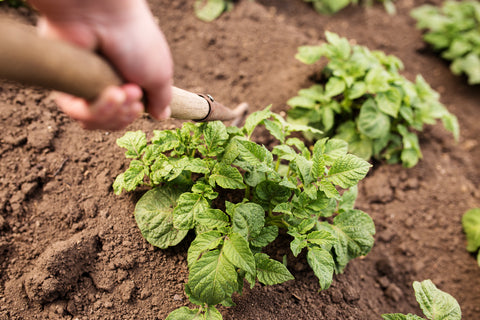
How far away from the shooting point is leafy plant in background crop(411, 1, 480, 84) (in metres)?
3.37

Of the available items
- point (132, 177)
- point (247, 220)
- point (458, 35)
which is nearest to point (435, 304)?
point (247, 220)

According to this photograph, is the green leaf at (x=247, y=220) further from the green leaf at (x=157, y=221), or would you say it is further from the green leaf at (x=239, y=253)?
the green leaf at (x=157, y=221)

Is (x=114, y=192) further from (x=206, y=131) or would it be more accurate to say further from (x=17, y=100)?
(x=17, y=100)

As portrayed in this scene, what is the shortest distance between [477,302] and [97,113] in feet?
8.92

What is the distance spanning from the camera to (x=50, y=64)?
0.76 metres

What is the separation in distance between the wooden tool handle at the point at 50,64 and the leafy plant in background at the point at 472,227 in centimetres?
271

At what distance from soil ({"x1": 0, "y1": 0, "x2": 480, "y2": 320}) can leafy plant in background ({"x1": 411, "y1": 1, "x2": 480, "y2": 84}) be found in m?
0.55

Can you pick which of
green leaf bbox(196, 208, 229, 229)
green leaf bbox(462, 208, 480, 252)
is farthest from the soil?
green leaf bbox(196, 208, 229, 229)

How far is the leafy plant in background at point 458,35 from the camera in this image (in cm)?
337

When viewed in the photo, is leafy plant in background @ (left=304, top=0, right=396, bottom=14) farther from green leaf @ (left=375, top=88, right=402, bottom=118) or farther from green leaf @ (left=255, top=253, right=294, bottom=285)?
green leaf @ (left=255, top=253, right=294, bottom=285)

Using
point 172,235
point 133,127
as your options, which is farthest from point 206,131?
point 133,127

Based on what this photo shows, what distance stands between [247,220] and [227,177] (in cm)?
25

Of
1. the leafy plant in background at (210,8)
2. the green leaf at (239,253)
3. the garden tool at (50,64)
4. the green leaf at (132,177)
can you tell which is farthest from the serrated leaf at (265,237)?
the leafy plant in background at (210,8)

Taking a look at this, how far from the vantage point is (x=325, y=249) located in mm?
1682
